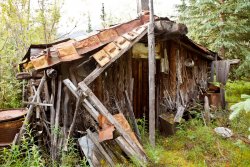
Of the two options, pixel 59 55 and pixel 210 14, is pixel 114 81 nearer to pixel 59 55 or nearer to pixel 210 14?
pixel 59 55

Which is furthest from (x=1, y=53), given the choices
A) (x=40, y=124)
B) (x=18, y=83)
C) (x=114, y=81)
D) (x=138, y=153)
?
(x=138, y=153)

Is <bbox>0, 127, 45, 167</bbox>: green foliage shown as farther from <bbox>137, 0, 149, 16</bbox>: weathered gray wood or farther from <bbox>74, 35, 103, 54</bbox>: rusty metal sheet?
<bbox>137, 0, 149, 16</bbox>: weathered gray wood

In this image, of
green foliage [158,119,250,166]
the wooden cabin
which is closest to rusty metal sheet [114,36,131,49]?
the wooden cabin

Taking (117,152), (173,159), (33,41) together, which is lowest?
(173,159)

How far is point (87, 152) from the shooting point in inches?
236

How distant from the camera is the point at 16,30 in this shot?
47.6 ft

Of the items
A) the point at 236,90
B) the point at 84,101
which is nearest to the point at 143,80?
the point at 84,101

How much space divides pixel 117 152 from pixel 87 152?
2.28 feet

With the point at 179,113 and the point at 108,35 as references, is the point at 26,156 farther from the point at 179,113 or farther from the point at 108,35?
the point at 179,113

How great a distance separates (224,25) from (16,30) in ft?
36.7

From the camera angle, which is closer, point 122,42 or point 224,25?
point 122,42

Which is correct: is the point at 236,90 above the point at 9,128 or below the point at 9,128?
below

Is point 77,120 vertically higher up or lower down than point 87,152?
higher up

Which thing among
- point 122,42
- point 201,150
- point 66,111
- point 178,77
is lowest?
point 201,150
